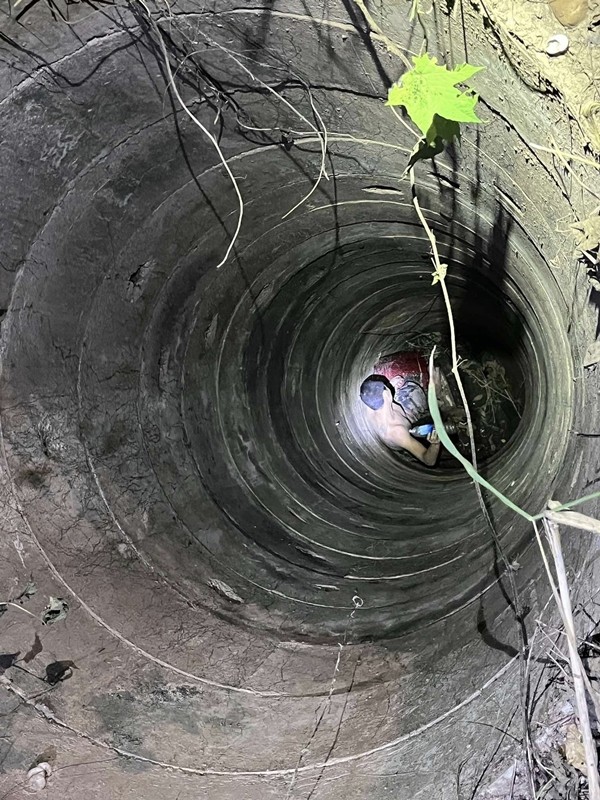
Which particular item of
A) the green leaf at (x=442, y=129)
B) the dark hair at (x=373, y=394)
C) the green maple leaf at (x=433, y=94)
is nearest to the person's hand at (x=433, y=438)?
the dark hair at (x=373, y=394)

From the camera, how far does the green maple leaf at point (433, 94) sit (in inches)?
69.5

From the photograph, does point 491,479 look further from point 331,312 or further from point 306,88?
point 306,88

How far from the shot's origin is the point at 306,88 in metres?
2.46

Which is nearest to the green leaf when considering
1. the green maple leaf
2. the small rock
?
the green maple leaf

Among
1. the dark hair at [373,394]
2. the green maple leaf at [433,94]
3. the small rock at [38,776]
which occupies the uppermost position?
the green maple leaf at [433,94]

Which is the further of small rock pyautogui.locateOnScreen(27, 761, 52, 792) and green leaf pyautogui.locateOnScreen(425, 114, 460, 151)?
small rock pyautogui.locateOnScreen(27, 761, 52, 792)

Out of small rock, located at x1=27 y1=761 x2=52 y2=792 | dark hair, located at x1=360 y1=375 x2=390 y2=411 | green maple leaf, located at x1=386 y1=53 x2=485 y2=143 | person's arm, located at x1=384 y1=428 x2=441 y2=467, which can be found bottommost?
small rock, located at x1=27 y1=761 x2=52 y2=792

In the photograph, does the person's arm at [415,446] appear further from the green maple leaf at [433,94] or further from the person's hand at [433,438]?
the green maple leaf at [433,94]

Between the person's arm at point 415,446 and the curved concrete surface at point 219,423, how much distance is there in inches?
70.8

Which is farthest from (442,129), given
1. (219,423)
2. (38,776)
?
(38,776)

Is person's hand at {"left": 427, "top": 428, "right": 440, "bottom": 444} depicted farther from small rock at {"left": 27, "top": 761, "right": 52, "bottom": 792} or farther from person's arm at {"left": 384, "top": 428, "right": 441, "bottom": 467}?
small rock at {"left": 27, "top": 761, "right": 52, "bottom": 792}

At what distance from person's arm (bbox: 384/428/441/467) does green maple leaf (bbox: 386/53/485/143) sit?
3736 millimetres

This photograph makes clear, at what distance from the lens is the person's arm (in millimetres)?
5387

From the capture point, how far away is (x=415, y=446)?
216 inches
